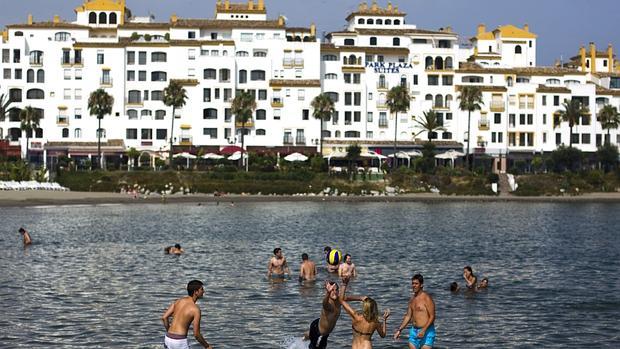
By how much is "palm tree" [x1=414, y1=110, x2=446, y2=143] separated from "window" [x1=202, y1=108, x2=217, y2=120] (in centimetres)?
2437

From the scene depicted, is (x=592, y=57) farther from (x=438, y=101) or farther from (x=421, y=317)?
(x=421, y=317)

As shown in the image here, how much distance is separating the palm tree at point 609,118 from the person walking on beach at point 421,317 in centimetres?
10626

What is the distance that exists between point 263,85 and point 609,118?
140 ft

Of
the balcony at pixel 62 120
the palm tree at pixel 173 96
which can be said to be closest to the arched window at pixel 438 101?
the palm tree at pixel 173 96

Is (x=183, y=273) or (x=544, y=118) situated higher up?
(x=544, y=118)

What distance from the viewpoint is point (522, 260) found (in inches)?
1981

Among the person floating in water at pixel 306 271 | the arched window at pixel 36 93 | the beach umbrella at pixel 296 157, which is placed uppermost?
the arched window at pixel 36 93

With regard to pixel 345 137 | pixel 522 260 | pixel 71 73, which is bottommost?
pixel 522 260

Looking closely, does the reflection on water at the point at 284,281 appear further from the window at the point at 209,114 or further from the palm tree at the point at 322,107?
the window at the point at 209,114

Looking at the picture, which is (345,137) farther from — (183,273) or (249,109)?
(183,273)

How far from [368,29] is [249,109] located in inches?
1011

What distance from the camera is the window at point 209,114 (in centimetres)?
11519

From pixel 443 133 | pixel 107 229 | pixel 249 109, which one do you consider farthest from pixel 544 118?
pixel 107 229

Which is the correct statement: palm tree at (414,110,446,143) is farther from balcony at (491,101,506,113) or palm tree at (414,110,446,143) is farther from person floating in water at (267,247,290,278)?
person floating in water at (267,247,290,278)
